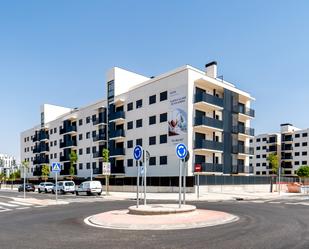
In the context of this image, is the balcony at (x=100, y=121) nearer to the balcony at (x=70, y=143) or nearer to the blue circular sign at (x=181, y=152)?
the balcony at (x=70, y=143)

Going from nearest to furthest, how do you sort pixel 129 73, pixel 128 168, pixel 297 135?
pixel 128 168
pixel 129 73
pixel 297 135

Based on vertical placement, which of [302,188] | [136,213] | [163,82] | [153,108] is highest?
[163,82]

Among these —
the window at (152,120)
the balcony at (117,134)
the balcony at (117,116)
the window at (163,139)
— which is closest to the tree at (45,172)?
the balcony at (117,134)

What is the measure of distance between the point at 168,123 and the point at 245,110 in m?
14.0

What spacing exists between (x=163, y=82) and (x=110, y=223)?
35488mm

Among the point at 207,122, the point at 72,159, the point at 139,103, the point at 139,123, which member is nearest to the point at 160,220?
the point at 207,122

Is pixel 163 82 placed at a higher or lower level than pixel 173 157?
higher

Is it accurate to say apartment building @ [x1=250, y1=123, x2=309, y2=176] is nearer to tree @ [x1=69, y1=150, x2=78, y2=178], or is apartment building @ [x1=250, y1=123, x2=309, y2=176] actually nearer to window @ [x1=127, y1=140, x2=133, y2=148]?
window @ [x1=127, y1=140, x2=133, y2=148]

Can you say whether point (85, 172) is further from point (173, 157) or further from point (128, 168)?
point (173, 157)

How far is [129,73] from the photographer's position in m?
56.6

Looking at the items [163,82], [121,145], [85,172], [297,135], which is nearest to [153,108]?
[163,82]

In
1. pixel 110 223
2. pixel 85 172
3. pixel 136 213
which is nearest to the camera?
pixel 110 223

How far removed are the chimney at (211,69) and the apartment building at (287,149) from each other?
59.0 meters

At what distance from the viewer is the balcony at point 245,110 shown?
49662mm
